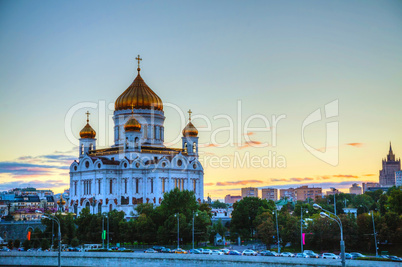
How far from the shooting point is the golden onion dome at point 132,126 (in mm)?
100875

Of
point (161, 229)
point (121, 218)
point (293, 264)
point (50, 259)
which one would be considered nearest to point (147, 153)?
point (121, 218)

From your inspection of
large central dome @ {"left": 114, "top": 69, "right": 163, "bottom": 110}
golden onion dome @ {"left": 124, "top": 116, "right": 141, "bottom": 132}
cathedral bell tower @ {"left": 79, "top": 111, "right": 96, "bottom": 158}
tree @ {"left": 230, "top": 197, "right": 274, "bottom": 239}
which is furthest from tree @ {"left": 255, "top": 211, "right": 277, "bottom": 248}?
cathedral bell tower @ {"left": 79, "top": 111, "right": 96, "bottom": 158}

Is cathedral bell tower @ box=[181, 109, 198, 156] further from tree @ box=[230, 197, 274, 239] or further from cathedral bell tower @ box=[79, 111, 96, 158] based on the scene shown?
tree @ box=[230, 197, 274, 239]

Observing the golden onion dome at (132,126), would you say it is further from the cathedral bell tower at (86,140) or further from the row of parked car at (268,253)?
the row of parked car at (268,253)

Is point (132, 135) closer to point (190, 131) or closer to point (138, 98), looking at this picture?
point (138, 98)

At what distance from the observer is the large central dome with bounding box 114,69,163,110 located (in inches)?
4166

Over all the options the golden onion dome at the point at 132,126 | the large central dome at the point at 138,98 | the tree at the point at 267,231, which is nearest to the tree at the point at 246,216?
the tree at the point at 267,231

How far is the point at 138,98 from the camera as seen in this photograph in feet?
348

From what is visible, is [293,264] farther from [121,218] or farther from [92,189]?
[92,189]

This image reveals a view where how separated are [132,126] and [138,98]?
6.70m

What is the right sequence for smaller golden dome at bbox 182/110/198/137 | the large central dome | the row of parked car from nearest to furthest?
1. the row of parked car
2. the large central dome
3. smaller golden dome at bbox 182/110/198/137

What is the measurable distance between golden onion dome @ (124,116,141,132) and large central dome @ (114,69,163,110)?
418 centimetres

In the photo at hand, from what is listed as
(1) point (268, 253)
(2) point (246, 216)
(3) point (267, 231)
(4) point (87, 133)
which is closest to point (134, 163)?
(4) point (87, 133)

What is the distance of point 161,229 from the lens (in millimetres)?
78562
